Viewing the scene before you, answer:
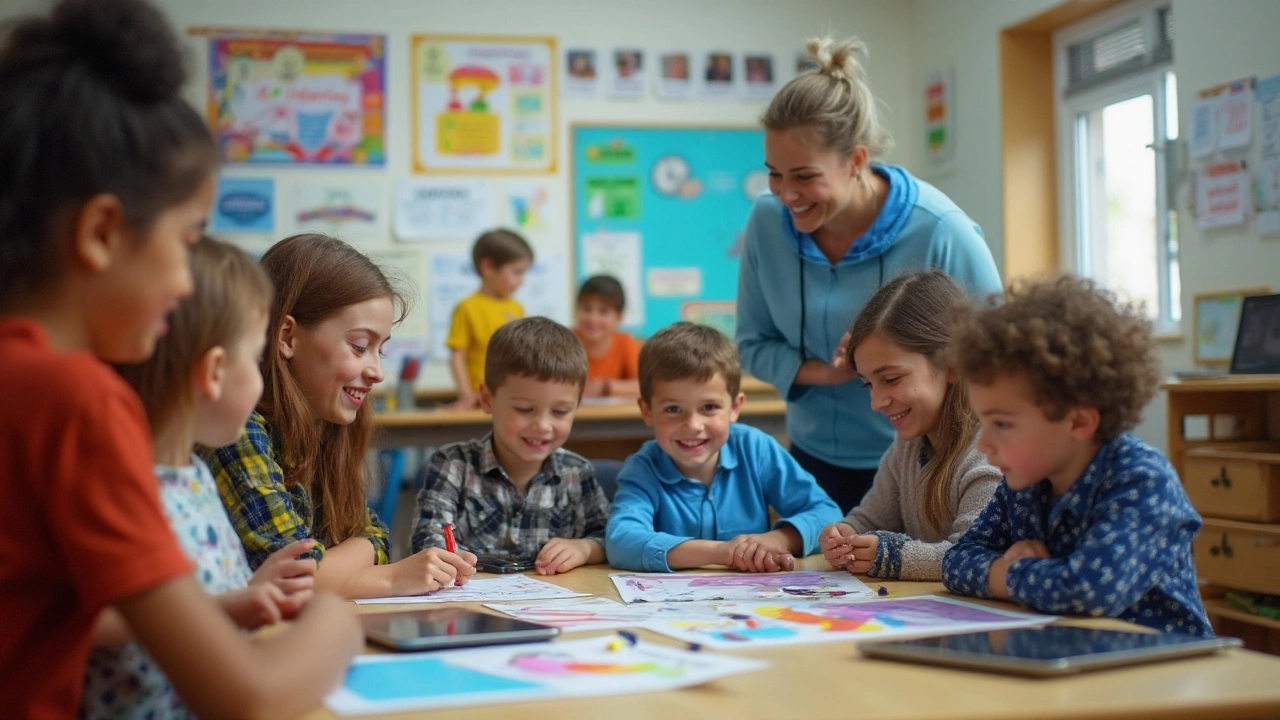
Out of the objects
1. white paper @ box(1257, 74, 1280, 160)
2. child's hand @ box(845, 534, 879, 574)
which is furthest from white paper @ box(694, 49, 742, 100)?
child's hand @ box(845, 534, 879, 574)

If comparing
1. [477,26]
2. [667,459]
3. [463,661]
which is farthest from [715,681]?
[477,26]

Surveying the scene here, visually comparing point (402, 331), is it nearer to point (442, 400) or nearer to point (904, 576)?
point (442, 400)

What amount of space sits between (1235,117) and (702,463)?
9.01ft

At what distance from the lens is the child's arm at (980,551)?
1339 millimetres

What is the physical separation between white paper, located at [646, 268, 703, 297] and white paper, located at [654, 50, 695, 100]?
888 millimetres

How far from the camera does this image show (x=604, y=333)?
16.1 ft

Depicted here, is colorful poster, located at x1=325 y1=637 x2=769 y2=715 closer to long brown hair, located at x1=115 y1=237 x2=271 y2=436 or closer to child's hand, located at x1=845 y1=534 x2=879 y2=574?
long brown hair, located at x1=115 y1=237 x2=271 y2=436

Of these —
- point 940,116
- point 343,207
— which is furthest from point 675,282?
point 343,207

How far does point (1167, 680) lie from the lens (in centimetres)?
93

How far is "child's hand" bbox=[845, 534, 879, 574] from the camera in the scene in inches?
60.6

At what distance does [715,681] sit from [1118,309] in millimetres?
665

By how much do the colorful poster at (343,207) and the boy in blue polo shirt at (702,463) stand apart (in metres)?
3.92

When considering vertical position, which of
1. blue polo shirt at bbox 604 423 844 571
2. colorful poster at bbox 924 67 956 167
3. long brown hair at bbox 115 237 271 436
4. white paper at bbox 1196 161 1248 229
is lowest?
blue polo shirt at bbox 604 423 844 571

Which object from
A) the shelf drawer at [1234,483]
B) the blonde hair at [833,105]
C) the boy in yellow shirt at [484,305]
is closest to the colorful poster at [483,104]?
the boy in yellow shirt at [484,305]
